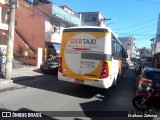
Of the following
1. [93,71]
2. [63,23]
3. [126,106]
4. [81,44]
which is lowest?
[126,106]

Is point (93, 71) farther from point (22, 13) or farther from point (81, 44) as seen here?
point (22, 13)

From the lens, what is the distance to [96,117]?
716 centimetres

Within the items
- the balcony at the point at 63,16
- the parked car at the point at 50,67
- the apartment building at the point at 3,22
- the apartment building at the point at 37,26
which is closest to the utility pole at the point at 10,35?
the parked car at the point at 50,67

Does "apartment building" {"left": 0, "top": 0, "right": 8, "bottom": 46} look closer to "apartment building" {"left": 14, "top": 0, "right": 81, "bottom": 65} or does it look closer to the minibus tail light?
"apartment building" {"left": 14, "top": 0, "right": 81, "bottom": 65}

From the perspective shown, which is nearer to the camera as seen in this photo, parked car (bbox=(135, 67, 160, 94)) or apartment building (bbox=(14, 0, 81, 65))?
parked car (bbox=(135, 67, 160, 94))

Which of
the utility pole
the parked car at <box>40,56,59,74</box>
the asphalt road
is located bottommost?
the asphalt road

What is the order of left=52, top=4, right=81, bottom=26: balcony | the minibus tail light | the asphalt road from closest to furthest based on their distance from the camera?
the asphalt road → the minibus tail light → left=52, top=4, right=81, bottom=26: balcony

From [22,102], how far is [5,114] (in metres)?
1.58

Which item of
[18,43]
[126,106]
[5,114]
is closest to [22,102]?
[5,114]

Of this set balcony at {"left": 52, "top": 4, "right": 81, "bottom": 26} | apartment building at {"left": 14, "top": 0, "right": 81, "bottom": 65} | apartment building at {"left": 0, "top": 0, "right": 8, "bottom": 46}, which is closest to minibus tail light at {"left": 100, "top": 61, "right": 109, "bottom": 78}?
apartment building at {"left": 14, "top": 0, "right": 81, "bottom": 65}

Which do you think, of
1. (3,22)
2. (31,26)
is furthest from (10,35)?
(31,26)

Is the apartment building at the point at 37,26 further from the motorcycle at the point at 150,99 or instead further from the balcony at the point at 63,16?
the motorcycle at the point at 150,99

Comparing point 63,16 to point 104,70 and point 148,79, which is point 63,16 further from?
point 148,79

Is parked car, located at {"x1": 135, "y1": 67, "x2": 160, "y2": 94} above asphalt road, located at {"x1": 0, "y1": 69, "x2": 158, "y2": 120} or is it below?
above
